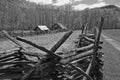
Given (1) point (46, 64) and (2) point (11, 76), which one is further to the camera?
(2) point (11, 76)

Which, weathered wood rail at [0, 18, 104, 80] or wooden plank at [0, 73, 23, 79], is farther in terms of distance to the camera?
wooden plank at [0, 73, 23, 79]

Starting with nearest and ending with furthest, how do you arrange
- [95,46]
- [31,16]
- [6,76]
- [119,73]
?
[6,76] < [95,46] < [119,73] < [31,16]

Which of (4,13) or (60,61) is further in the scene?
(4,13)

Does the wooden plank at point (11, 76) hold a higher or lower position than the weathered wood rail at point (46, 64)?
lower

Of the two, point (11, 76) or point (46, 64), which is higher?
point (46, 64)

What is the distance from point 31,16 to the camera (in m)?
109

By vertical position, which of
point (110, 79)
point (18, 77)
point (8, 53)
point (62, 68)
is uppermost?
point (8, 53)

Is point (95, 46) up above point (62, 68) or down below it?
above

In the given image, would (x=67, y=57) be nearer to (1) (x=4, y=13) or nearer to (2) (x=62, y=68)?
(2) (x=62, y=68)

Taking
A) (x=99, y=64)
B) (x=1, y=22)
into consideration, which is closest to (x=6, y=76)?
(x=99, y=64)

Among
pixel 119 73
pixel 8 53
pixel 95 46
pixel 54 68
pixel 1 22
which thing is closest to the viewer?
pixel 54 68

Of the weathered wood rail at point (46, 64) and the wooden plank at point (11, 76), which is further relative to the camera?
the wooden plank at point (11, 76)

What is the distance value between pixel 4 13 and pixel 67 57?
98.6m

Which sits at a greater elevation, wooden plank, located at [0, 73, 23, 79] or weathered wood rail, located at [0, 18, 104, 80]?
weathered wood rail, located at [0, 18, 104, 80]
